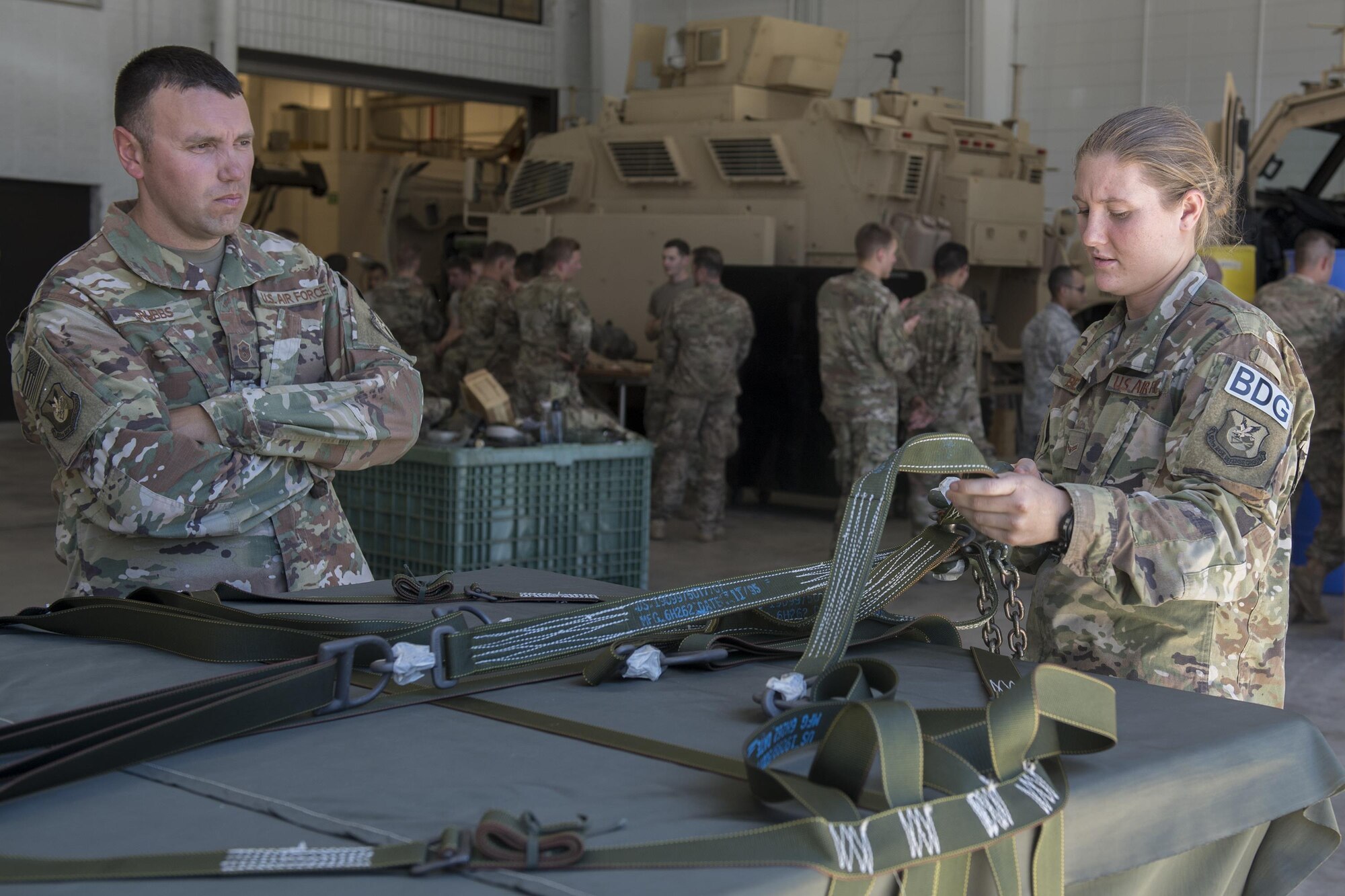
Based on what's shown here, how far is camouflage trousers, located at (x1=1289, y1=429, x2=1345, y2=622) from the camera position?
6035mm

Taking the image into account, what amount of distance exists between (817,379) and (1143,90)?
270 inches

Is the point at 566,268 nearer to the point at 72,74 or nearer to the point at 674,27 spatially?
the point at 72,74

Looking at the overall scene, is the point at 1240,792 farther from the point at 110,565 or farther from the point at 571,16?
the point at 571,16

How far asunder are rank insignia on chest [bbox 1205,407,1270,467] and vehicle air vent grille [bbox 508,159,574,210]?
359 inches

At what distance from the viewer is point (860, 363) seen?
23.2ft

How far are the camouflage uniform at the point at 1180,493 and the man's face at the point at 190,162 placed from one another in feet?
4.31

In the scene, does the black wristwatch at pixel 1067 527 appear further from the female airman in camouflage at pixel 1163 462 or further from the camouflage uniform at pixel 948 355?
the camouflage uniform at pixel 948 355

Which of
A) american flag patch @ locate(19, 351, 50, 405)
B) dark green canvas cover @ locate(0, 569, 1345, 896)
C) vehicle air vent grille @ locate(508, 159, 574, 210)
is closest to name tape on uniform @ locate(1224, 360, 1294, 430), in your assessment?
dark green canvas cover @ locate(0, 569, 1345, 896)

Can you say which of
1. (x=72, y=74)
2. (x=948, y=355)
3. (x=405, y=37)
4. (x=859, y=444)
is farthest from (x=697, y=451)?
(x=405, y=37)

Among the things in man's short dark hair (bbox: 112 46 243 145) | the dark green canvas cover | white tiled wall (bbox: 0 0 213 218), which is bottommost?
the dark green canvas cover

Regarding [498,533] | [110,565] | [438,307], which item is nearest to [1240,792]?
[110,565]

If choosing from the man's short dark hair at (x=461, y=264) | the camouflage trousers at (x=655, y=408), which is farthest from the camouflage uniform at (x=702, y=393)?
the man's short dark hair at (x=461, y=264)

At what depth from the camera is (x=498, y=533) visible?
432cm

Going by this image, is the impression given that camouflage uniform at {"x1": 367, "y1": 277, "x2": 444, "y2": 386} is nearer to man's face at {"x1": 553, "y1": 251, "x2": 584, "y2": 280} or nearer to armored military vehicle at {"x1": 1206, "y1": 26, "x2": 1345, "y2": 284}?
man's face at {"x1": 553, "y1": 251, "x2": 584, "y2": 280}
